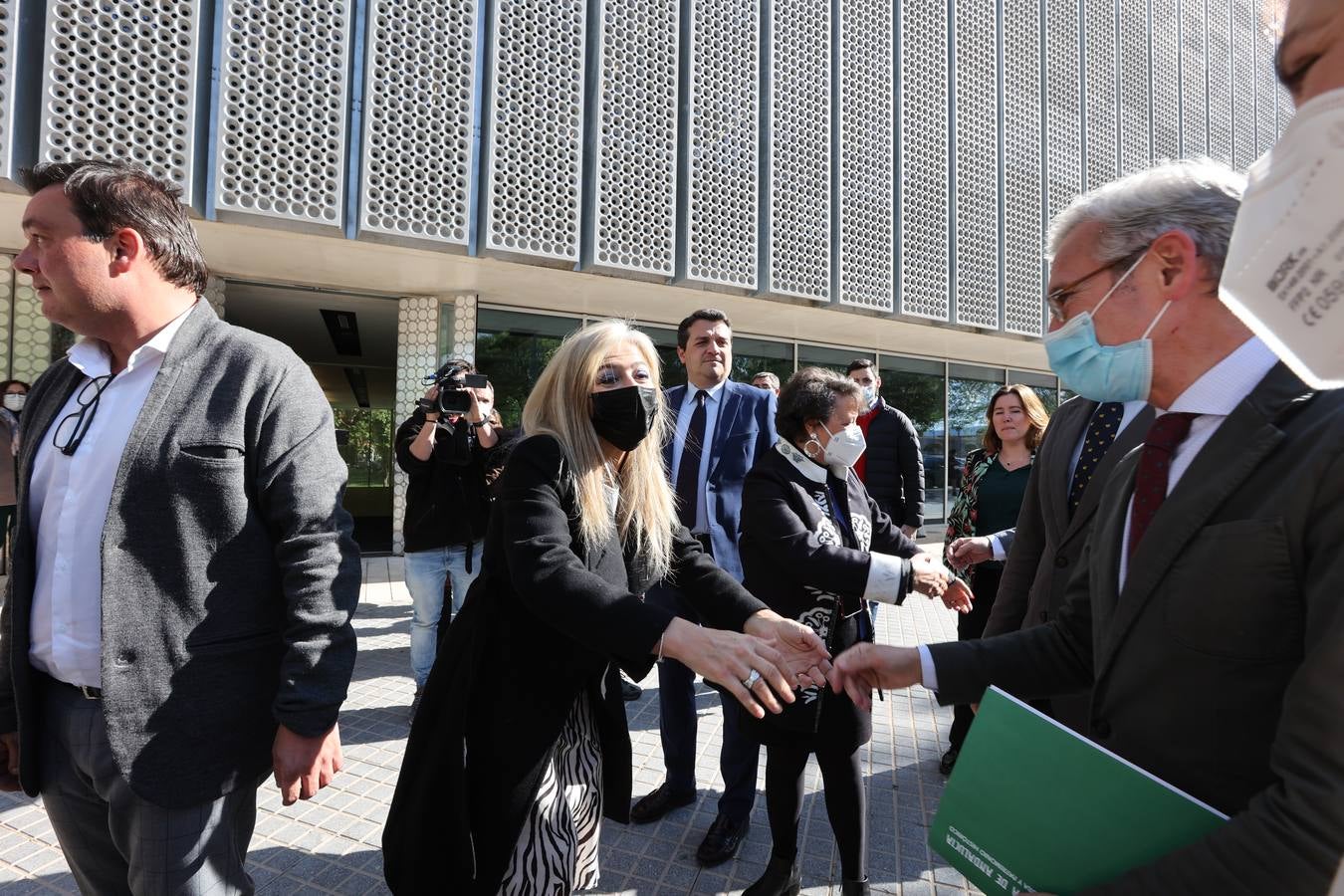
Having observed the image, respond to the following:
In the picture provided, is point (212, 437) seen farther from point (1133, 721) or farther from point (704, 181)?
point (704, 181)

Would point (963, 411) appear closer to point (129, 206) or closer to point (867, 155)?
point (867, 155)

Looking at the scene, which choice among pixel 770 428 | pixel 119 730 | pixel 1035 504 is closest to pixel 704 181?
pixel 770 428

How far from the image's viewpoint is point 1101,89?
13172 millimetres

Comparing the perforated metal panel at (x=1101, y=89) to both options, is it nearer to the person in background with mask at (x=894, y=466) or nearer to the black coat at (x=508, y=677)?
the person in background with mask at (x=894, y=466)

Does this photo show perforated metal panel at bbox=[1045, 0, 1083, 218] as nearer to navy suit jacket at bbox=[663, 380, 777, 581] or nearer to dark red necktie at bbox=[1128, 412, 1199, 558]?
navy suit jacket at bbox=[663, 380, 777, 581]

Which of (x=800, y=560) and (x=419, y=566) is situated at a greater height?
(x=800, y=560)

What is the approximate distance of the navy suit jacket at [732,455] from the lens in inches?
150

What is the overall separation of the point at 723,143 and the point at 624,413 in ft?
26.9

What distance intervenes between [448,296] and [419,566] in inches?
231

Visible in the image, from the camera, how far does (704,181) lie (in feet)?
29.6

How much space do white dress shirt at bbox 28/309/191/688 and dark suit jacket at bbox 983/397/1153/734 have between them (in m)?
2.46

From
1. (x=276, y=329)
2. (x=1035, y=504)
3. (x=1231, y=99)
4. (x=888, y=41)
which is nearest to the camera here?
(x=1035, y=504)

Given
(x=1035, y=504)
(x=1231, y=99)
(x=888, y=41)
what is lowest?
(x=1035, y=504)

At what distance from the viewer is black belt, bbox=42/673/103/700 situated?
158 cm
